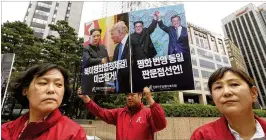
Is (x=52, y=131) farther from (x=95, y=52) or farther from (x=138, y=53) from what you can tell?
(x=95, y=52)

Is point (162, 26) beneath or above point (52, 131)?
above

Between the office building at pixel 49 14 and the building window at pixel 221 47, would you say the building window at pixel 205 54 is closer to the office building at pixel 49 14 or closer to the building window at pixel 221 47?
the building window at pixel 221 47

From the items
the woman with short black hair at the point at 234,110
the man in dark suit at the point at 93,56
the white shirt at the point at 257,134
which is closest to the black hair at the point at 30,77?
the man in dark suit at the point at 93,56

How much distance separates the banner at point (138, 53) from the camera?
247cm

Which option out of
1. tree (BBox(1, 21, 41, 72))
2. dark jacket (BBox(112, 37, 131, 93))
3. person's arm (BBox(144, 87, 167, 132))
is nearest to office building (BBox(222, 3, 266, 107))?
tree (BBox(1, 21, 41, 72))

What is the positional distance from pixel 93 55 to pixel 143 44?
0.83 metres

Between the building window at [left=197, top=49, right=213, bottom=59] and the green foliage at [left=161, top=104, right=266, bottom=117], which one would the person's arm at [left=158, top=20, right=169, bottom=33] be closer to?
the green foliage at [left=161, top=104, right=266, bottom=117]

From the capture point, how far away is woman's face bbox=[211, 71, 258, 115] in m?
1.52

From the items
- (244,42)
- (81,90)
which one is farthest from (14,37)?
(244,42)

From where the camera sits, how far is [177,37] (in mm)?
2547

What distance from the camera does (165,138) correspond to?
9.61 metres

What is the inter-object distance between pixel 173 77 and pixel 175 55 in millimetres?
265

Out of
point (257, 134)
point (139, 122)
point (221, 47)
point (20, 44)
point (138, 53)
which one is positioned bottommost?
point (257, 134)

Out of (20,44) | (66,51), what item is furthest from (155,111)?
(20,44)
